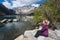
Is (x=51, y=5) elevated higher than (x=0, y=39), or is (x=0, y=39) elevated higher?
(x=51, y=5)

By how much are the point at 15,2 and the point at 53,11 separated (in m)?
4.52

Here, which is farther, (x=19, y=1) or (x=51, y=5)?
(x=19, y=1)

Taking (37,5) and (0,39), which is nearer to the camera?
(0,39)

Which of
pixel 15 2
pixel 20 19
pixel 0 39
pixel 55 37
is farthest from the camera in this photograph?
pixel 20 19

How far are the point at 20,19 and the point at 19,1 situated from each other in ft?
30.3

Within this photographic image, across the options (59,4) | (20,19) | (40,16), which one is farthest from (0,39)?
(20,19)

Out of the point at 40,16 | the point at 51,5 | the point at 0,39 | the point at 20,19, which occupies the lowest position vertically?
the point at 20,19

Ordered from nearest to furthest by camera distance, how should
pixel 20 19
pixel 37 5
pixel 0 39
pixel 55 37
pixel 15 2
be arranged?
pixel 55 37 < pixel 0 39 < pixel 37 5 < pixel 15 2 < pixel 20 19

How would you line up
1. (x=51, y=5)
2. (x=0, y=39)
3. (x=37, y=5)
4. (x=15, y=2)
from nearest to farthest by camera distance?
(x=0, y=39) → (x=51, y=5) → (x=37, y=5) → (x=15, y=2)

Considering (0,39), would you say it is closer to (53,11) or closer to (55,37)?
(53,11)

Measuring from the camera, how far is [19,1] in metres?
15.7

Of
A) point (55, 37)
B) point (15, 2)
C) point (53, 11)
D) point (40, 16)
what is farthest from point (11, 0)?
point (55, 37)

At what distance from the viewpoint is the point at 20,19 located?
2480cm

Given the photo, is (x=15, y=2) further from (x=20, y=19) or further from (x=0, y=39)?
(x=20, y=19)
